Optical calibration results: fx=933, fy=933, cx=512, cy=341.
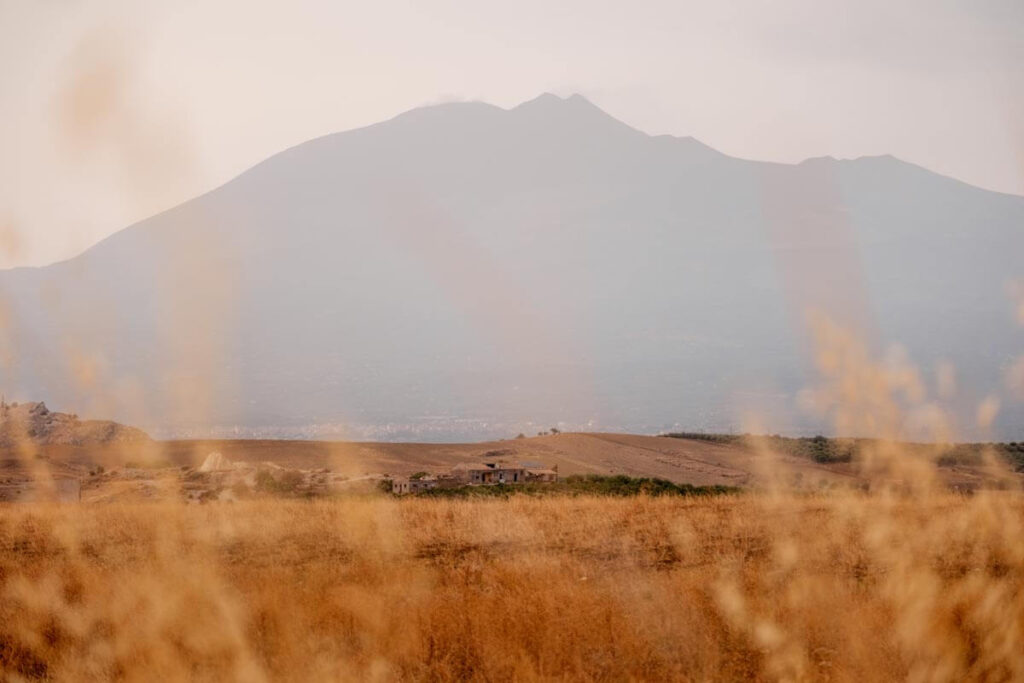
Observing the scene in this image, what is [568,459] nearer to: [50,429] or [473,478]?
[473,478]

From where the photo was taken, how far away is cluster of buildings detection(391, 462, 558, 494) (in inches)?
1254

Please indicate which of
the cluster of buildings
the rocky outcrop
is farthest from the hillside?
the cluster of buildings

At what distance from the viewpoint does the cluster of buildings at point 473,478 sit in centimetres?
3184

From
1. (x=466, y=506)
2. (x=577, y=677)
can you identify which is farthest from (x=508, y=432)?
(x=577, y=677)

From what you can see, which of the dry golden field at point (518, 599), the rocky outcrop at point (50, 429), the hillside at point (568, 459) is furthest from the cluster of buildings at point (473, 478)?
the rocky outcrop at point (50, 429)

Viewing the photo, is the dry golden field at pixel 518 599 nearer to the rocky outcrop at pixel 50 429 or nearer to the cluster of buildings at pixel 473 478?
the cluster of buildings at pixel 473 478

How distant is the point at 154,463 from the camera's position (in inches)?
1706

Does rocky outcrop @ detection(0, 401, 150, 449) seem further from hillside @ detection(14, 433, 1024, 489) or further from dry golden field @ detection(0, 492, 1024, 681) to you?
dry golden field @ detection(0, 492, 1024, 681)

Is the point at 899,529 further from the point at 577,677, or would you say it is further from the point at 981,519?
the point at 577,677

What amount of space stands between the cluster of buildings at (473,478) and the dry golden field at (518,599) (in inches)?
554

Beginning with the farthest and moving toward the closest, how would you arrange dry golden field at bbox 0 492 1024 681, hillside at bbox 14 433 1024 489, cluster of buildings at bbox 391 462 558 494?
hillside at bbox 14 433 1024 489, cluster of buildings at bbox 391 462 558 494, dry golden field at bbox 0 492 1024 681

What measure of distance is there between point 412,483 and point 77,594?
776 inches

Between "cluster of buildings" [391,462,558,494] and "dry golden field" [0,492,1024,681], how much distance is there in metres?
14.1

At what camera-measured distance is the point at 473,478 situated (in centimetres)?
3378
